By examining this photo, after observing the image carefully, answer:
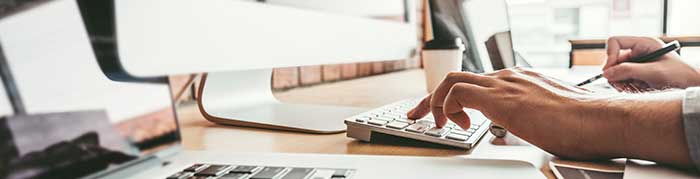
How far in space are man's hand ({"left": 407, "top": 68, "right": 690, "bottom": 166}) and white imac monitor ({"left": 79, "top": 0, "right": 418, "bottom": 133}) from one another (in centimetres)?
16

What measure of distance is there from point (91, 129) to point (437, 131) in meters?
0.30

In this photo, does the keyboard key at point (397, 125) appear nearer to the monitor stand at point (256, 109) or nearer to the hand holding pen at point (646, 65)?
the monitor stand at point (256, 109)

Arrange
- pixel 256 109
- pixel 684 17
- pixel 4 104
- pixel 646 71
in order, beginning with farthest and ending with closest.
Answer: pixel 684 17 < pixel 646 71 < pixel 256 109 < pixel 4 104

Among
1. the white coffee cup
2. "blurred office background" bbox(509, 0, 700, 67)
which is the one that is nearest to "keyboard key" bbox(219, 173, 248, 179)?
the white coffee cup

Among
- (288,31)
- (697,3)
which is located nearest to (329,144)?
(288,31)

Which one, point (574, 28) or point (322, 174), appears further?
point (574, 28)

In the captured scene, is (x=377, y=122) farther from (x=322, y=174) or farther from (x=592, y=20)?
(x=592, y=20)

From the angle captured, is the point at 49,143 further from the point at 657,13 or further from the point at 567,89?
the point at 657,13

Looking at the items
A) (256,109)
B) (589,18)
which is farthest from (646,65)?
(589,18)

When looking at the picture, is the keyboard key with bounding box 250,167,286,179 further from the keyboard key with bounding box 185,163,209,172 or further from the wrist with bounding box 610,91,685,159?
the wrist with bounding box 610,91,685,159

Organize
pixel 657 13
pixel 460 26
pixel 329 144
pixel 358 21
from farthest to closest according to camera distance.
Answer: pixel 657 13, pixel 460 26, pixel 358 21, pixel 329 144

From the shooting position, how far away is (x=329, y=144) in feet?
1.65

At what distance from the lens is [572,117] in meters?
0.43

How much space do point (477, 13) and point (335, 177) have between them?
94 centimetres
